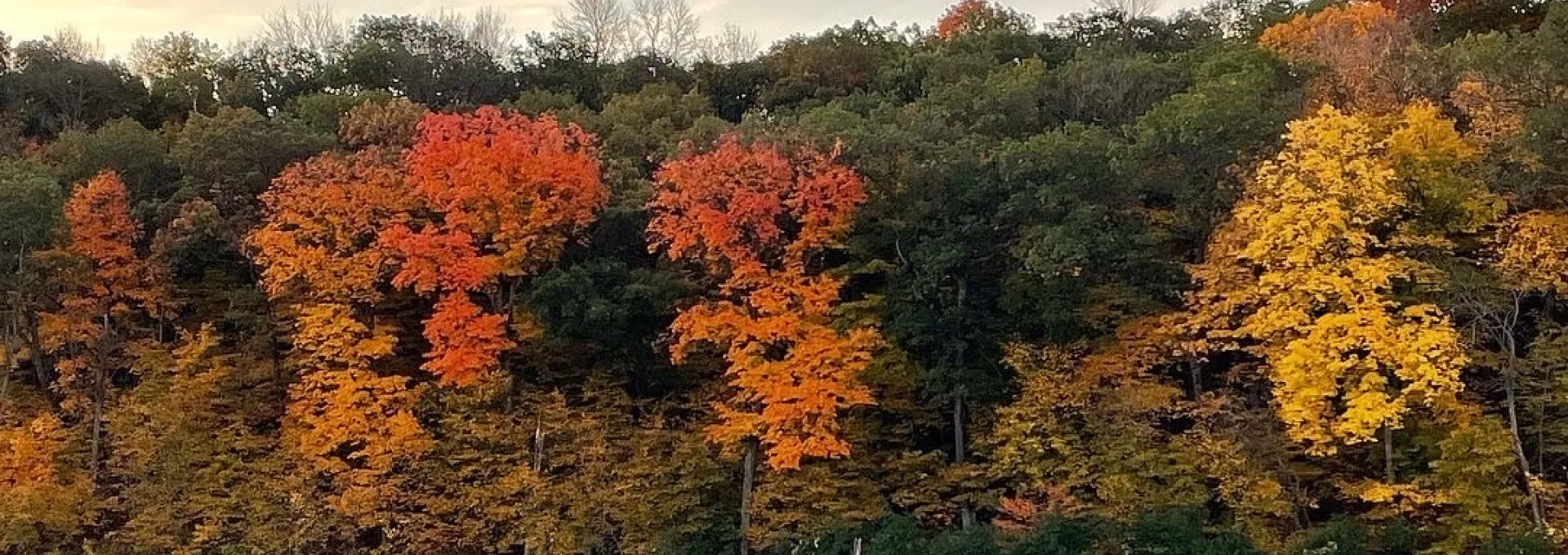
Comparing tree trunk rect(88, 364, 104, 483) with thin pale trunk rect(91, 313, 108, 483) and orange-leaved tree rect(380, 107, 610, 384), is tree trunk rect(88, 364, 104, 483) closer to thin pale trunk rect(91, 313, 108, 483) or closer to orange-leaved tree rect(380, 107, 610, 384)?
thin pale trunk rect(91, 313, 108, 483)

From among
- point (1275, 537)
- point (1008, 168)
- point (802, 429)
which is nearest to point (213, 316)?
point (802, 429)

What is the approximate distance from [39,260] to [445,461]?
981cm

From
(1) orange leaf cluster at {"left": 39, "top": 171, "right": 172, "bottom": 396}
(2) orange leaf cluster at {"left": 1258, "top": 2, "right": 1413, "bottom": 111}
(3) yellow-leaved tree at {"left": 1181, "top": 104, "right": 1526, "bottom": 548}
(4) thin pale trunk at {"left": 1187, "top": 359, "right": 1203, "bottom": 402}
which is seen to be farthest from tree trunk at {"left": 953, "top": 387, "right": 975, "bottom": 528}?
(1) orange leaf cluster at {"left": 39, "top": 171, "right": 172, "bottom": 396}

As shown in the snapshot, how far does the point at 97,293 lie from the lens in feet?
94.4

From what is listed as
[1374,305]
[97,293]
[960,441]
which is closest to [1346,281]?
[1374,305]

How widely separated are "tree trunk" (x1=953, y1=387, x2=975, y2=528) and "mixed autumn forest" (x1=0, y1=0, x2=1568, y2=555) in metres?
0.15

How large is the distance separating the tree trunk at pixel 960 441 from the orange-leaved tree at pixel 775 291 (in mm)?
2026

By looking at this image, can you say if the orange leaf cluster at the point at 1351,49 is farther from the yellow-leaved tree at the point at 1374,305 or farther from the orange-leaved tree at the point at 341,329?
the orange-leaved tree at the point at 341,329

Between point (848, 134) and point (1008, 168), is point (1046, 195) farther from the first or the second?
point (848, 134)

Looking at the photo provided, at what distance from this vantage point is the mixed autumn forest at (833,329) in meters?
20.8

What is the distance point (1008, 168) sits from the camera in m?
24.0

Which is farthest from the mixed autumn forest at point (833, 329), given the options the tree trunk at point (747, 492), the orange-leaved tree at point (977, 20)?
the orange-leaved tree at point (977, 20)

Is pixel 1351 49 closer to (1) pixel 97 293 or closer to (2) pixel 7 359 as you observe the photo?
(1) pixel 97 293

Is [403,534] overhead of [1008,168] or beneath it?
beneath
